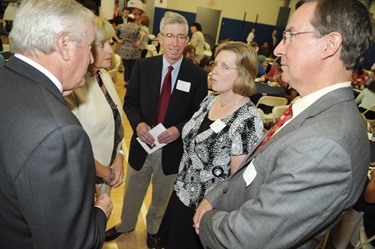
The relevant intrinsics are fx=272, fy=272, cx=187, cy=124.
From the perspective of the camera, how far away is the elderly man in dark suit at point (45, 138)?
2.71ft

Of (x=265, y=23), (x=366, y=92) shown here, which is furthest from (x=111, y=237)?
(x=265, y=23)

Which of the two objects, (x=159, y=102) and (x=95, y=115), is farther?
(x=159, y=102)

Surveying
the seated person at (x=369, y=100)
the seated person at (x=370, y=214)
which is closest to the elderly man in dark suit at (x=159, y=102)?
the seated person at (x=370, y=214)

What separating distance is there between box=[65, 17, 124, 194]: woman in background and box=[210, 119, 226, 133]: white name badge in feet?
2.14

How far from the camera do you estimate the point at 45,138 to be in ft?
Answer: 2.65

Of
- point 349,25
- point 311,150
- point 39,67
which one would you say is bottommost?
point 311,150

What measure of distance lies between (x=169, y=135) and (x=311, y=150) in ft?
4.88

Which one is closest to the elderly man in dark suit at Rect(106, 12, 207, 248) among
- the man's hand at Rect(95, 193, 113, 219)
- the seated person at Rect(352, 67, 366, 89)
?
the man's hand at Rect(95, 193, 113, 219)

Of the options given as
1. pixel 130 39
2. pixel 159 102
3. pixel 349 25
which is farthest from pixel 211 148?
pixel 130 39

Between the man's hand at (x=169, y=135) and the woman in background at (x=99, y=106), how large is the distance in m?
0.48

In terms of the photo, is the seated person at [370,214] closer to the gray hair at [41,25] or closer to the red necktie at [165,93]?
the red necktie at [165,93]

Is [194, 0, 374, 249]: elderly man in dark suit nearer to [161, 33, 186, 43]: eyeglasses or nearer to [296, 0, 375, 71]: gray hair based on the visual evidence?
[296, 0, 375, 71]: gray hair

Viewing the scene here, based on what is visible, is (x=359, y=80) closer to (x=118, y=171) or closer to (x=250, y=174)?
(x=118, y=171)

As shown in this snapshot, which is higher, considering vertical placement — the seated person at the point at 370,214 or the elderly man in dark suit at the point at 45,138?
the elderly man in dark suit at the point at 45,138
